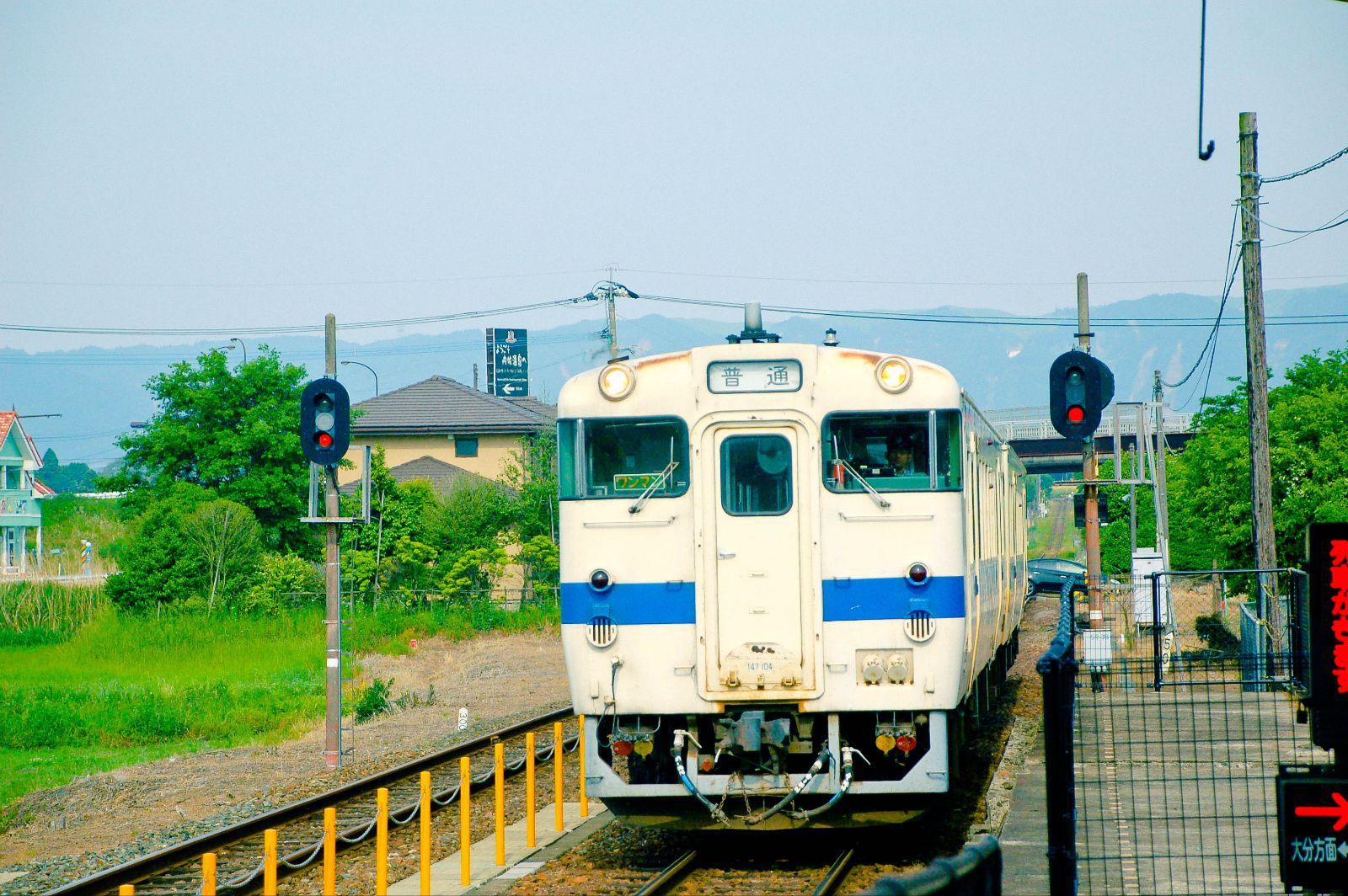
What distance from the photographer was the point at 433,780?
16078 millimetres

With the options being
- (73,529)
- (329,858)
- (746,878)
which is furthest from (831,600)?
(73,529)

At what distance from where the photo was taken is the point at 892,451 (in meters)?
10.2

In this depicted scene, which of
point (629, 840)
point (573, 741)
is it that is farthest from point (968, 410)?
point (573, 741)

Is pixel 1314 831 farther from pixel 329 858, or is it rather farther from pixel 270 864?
pixel 329 858

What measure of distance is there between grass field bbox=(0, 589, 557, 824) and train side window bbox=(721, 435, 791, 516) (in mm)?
11584

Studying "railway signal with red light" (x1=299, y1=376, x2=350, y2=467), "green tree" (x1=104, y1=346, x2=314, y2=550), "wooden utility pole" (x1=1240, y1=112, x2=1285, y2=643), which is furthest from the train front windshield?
"green tree" (x1=104, y1=346, x2=314, y2=550)

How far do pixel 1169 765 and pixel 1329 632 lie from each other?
7228mm

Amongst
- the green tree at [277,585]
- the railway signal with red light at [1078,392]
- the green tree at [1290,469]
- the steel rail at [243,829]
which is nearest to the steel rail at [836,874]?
the steel rail at [243,829]

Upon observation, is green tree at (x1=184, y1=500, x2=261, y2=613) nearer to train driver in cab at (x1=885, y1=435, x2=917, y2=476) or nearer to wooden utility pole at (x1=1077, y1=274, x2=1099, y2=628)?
wooden utility pole at (x1=1077, y1=274, x2=1099, y2=628)

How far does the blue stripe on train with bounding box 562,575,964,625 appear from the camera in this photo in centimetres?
990

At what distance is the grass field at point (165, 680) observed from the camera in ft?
75.7

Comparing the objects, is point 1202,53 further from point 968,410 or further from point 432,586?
point 432,586

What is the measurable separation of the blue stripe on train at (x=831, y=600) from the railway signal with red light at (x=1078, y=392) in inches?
196

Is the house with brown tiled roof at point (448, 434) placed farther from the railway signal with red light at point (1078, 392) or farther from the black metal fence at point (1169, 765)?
the railway signal with red light at point (1078, 392)
